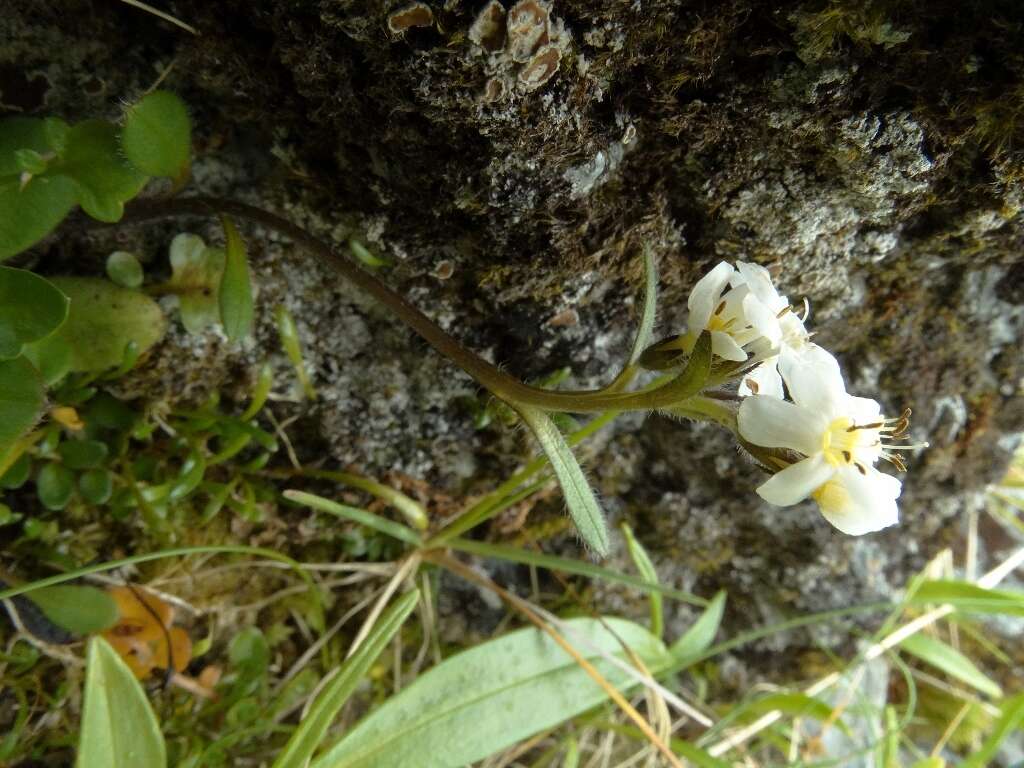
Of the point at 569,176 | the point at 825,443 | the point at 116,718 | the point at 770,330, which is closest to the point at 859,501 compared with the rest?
the point at 825,443

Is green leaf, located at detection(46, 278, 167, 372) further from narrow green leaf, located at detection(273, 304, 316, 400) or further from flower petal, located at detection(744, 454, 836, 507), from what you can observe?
flower petal, located at detection(744, 454, 836, 507)

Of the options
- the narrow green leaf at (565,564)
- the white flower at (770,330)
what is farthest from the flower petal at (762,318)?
the narrow green leaf at (565,564)

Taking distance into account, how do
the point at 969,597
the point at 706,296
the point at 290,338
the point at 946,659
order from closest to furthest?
the point at 706,296 → the point at 290,338 → the point at 969,597 → the point at 946,659

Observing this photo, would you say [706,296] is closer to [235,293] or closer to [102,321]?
[235,293]

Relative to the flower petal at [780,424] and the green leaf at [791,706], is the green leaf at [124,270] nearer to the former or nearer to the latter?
the flower petal at [780,424]

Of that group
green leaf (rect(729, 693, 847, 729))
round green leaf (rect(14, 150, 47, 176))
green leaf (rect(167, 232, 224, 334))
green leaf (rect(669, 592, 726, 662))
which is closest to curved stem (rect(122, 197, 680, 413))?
green leaf (rect(167, 232, 224, 334))

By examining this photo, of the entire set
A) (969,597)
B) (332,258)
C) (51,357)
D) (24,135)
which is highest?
(24,135)
